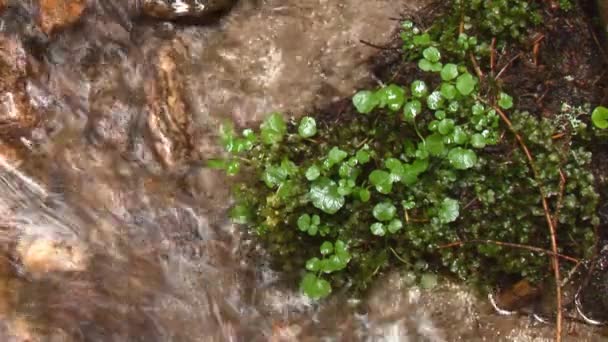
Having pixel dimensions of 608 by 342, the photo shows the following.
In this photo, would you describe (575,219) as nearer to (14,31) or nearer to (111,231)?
(111,231)

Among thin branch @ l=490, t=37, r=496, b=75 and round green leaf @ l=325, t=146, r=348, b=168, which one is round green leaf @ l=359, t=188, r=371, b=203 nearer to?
round green leaf @ l=325, t=146, r=348, b=168

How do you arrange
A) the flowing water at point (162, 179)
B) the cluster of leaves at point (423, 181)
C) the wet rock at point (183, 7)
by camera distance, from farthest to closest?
the wet rock at point (183, 7) < the flowing water at point (162, 179) < the cluster of leaves at point (423, 181)

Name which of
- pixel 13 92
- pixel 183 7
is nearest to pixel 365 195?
pixel 183 7

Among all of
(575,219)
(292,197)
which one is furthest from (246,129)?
(575,219)

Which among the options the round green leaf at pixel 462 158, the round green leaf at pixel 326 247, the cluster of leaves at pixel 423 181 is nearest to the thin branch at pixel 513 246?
the cluster of leaves at pixel 423 181

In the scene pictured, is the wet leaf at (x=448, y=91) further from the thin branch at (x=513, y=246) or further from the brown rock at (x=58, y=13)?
the brown rock at (x=58, y=13)
